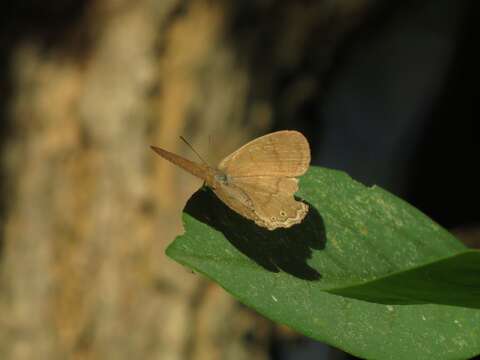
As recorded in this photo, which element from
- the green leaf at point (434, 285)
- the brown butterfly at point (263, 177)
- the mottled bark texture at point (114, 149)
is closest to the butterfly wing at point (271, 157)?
the brown butterfly at point (263, 177)

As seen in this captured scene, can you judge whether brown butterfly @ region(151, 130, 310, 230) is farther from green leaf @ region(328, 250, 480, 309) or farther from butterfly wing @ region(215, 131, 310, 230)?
green leaf @ region(328, 250, 480, 309)

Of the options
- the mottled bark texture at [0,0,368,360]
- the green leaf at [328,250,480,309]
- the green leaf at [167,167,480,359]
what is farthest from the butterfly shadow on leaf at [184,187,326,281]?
the mottled bark texture at [0,0,368,360]

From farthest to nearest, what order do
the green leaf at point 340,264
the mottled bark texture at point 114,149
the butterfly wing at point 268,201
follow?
the mottled bark texture at point 114,149 → the butterfly wing at point 268,201 → the green leaf at point 340,264

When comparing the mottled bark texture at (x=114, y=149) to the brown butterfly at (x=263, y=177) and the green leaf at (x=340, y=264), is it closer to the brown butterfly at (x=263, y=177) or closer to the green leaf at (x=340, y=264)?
the brown butterfly at (x=263, y=177)

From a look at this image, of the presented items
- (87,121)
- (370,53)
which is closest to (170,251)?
(87,121)

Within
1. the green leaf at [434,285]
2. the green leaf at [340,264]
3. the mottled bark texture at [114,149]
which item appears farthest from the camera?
the mottled bark texture at [114,149]

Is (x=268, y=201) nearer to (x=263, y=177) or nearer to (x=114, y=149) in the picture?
(x=263, y=177)
